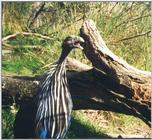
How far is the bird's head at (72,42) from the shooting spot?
3.12 metres

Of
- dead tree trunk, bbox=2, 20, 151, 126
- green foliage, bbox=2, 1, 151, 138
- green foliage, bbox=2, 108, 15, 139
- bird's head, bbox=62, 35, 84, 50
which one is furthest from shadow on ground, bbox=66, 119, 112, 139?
bird's head, bbox=62, 35, 84, 50

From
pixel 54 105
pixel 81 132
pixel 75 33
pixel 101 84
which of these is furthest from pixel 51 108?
pixel 75 33

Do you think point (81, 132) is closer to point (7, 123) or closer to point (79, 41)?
point (7, 123)

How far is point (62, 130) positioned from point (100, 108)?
0.85 feet

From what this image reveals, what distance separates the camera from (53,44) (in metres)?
3.22

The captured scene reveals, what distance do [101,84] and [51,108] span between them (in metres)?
0.33

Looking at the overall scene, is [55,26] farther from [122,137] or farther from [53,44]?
[122,137]

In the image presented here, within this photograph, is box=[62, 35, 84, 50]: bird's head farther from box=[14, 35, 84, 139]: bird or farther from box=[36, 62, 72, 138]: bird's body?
box=[36, 62, 72, 138]: bird's body

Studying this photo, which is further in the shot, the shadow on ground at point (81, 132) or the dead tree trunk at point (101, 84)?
the shadow on ground at point (81, 132)

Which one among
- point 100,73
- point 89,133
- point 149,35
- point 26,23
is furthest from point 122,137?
point 26,23

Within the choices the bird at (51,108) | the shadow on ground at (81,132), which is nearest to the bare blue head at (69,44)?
the bird at (51,108)

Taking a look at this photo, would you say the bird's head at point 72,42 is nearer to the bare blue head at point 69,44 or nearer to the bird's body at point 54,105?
the bare blue head at point 69,44

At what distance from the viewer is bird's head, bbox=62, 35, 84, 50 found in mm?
3117

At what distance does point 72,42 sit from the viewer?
3.14 m
